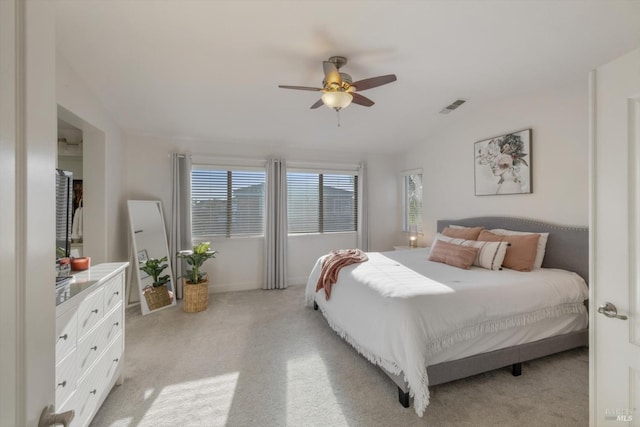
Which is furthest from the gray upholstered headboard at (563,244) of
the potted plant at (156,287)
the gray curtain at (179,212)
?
the potted plant at (156,287)

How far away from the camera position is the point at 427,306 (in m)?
1.91

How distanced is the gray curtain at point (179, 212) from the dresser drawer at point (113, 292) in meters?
2.00

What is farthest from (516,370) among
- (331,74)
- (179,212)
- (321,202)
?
(179,212)

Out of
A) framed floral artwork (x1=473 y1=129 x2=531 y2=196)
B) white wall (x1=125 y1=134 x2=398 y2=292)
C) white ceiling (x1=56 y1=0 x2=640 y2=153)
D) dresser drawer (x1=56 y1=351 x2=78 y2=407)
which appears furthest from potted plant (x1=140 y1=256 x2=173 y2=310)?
framed floral artwork (x1=473 y1=129 x2=531 y2=196)

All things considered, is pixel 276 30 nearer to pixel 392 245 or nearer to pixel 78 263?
pixel 78 263

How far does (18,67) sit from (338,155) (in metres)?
4.71

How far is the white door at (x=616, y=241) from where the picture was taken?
3.43ft

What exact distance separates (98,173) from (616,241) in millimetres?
4324

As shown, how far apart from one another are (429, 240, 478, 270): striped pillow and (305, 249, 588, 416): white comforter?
0.16 meters

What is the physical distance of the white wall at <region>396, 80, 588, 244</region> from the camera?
2.77 meters

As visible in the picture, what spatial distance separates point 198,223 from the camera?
14.3ft

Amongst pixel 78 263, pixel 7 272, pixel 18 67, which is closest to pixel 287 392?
pixel 78 263

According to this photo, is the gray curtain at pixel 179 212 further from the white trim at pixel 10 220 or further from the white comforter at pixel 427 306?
the white trim at pixel 10 220

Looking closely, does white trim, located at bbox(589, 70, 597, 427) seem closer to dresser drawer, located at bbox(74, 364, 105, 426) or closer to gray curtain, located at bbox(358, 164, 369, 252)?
dresser drawer, located at bbox(74, 364, 105, 426)
